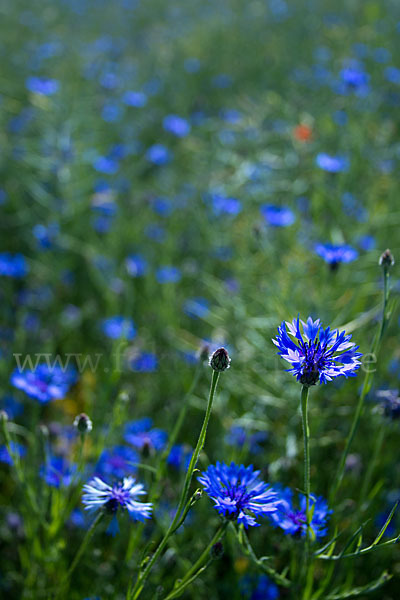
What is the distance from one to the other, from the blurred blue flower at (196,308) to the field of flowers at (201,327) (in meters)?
0.02

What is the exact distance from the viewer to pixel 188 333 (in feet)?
7.20

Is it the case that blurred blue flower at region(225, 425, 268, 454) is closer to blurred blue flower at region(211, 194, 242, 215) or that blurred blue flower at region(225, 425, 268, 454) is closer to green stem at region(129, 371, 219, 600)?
green stem at region(129, 371, 219, 600)

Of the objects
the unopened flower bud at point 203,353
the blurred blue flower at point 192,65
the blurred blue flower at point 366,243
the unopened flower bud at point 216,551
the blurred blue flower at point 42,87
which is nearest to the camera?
the unopened flower bud at point 216,551

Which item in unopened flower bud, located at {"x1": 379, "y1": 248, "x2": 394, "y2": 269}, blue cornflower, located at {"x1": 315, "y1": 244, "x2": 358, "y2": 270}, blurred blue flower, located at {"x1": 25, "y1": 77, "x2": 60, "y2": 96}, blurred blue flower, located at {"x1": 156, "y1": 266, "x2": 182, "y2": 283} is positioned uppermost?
blurred blue flower, located at {"x1": 25, "y1": 77, "x2": 60, "y2": 96}

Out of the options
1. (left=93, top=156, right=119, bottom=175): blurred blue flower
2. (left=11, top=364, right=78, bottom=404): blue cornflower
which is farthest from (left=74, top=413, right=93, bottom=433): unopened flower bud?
(left=93, top=156, right=119, bottom=175): blurred blue flower

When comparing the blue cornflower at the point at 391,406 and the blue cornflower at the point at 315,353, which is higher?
the blue cornflower at the point at 391,406

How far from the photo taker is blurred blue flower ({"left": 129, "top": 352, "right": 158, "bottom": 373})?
206 centimetres

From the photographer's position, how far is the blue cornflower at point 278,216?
226 cm

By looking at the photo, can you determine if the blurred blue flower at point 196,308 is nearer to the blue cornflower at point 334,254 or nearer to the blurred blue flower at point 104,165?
the blue cornflower at point 334,254

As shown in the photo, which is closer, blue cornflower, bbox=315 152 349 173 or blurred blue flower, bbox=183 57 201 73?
blue cornflower, bbox=315 152 349 173

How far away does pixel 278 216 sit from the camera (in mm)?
2299

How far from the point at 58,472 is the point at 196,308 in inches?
38.7

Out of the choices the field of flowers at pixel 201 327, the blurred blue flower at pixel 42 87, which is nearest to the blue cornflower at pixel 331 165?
the field of flowers at pixel 201 327

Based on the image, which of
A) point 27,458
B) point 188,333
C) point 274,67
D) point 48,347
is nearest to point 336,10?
point 274,67
